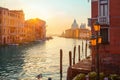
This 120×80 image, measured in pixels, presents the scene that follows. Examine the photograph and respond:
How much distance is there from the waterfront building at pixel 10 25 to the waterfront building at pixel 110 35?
62.3 m

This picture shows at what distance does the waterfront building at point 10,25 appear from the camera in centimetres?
7938

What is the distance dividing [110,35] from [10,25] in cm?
7042

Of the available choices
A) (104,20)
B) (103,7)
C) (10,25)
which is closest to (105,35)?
(104,20)

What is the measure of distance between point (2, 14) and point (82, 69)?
61834 millimetres

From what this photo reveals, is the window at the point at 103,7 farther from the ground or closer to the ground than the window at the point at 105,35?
farther from the ground

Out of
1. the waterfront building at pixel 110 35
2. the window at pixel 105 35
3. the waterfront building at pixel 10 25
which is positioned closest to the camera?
the waterfront building at pixel 110 35

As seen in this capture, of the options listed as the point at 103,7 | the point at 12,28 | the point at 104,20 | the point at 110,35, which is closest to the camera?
the point at 110,35

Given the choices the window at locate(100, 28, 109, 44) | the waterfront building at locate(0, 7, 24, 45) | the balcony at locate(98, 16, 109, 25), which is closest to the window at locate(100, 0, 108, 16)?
the balcony at locate(98, 16, 109, 25)

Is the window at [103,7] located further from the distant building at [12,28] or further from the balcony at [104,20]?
the distant building at [12,28]

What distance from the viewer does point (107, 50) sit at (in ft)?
67.9

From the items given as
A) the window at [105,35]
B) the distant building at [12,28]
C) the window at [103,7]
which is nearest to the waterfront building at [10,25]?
the distant building at [12,28]

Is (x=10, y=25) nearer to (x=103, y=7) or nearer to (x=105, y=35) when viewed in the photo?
(x=103, y=7)

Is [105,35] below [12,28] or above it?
below

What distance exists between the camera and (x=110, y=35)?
20.4 metres
